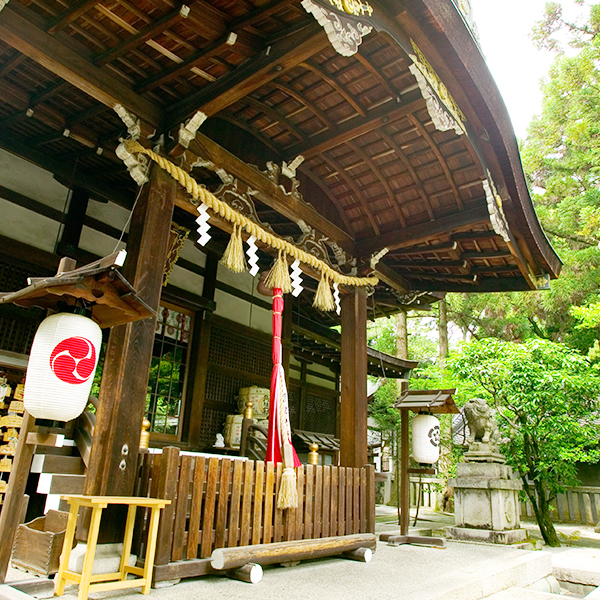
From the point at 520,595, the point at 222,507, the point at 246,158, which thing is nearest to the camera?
the point at 222,507

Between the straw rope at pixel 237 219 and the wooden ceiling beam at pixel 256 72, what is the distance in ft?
1.48

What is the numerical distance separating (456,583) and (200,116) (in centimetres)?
462

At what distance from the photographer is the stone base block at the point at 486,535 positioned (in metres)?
7.16

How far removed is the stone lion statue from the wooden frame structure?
2335 mm

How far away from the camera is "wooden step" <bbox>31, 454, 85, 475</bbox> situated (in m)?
3.76

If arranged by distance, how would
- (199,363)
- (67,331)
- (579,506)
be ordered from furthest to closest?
(579,506), (199,363), (67,331)

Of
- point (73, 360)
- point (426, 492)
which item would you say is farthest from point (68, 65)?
point (426, 492)

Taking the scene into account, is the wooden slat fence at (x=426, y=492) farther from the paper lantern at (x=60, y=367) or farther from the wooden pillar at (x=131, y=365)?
the paper lantern at (x=60, y=367)

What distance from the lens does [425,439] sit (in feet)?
21.4

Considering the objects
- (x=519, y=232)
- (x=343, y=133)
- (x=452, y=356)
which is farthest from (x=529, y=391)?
(x=343, y=133)

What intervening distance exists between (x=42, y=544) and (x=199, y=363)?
13.5 feet

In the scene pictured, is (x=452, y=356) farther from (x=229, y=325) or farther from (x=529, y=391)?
(x=229, y=325)

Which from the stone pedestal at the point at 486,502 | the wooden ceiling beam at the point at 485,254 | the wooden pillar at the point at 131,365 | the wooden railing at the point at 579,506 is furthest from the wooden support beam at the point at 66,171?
the wooden railing at the point at 579,506

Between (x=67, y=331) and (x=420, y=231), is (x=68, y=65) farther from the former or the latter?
(x=420, y=231)
